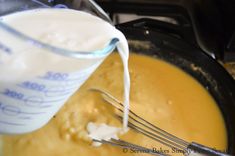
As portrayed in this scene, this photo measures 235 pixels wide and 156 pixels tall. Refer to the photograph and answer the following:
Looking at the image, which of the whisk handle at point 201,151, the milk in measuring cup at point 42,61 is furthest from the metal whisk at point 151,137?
the milk in measuring cup at point 42,61

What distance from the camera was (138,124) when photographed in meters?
0.66

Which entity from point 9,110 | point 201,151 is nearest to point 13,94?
point 9,110


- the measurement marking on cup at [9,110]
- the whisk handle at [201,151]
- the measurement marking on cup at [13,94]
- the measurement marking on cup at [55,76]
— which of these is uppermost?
the measurement marking on cup at [55,76]

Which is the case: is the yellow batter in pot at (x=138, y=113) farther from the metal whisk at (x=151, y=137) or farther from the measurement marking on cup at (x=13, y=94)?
the measurement marking on cup at (x=13, y=94)

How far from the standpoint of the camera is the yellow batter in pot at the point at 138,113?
0.61 m

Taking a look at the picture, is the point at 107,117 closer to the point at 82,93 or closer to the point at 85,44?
the point at 82,93

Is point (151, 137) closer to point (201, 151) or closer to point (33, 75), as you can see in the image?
point (201, 151)

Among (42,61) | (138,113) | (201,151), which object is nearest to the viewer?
(42,61)

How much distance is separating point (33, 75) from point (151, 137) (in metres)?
0.26

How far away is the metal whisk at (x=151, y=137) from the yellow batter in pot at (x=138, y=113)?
1 centimetres

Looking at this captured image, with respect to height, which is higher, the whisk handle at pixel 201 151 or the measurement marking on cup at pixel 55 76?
the measurement marking on cup at pixel 55 76

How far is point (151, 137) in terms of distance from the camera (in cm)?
63

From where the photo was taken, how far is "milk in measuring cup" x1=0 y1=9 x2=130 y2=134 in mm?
426

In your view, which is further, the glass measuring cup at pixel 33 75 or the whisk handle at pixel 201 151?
the whisk handle at pixel 201 151
